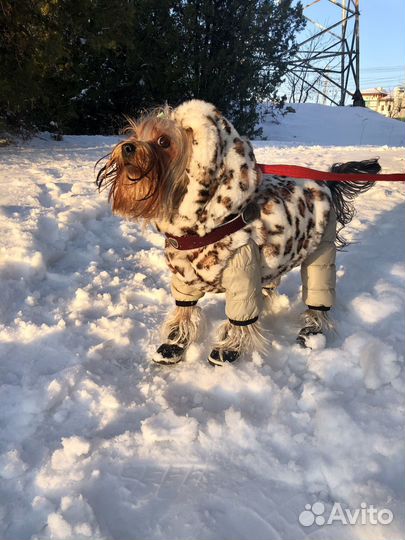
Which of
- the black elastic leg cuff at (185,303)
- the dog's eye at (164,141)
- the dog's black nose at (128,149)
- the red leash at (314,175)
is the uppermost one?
the dog's eye at (164,141)

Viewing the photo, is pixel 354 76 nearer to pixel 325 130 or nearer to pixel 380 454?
pixel 325 130

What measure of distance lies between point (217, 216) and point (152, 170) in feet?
1.14

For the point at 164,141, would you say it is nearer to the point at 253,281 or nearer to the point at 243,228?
the point at 243,228

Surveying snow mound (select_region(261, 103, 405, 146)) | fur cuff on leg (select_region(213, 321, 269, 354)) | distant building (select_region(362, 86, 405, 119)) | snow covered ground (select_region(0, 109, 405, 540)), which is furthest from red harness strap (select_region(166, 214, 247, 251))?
distant building (select_region(362, 86, 405, 119))

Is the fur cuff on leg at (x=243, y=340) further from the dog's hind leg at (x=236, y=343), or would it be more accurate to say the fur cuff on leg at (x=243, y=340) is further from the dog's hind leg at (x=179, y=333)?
the dog's hind leg at (x=179, y=333)

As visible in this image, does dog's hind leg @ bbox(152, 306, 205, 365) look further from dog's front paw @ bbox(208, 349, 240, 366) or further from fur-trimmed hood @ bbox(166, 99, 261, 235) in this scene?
fur-trimmed hood @ bbox(166, 99, 261, 235)

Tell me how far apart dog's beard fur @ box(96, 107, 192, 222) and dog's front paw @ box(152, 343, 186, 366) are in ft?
2.28

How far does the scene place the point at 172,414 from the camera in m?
1.89

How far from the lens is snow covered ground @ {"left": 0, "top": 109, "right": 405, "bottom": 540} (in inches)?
58.9

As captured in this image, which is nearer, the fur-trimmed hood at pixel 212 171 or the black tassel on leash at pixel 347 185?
the fur-trimmed hood at pixel 212 171

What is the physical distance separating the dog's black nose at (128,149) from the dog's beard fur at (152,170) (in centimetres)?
1

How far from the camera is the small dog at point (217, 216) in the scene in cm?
194

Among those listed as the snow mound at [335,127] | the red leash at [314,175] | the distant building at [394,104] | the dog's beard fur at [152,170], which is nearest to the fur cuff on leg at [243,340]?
the dog's beard fur at [152,170]

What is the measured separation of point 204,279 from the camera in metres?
2.18
